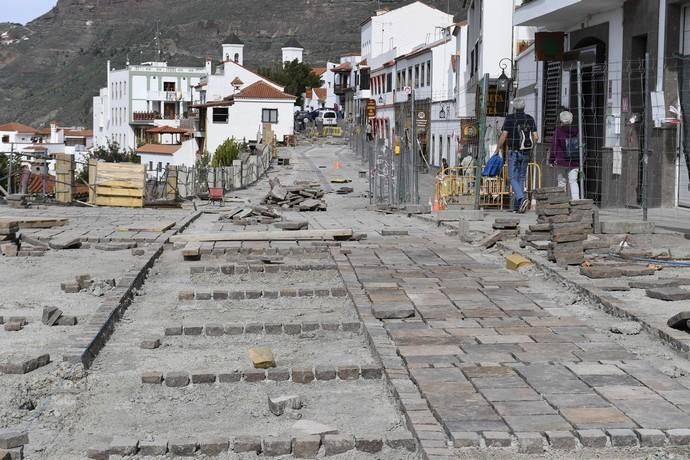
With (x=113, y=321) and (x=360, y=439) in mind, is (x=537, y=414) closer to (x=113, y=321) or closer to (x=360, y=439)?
(x=360, y=439)

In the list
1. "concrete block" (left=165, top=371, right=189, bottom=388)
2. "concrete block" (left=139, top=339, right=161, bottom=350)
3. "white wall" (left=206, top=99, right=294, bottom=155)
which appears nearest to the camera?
"concrete block" (left=165, top=371, right=189, bottom=388)

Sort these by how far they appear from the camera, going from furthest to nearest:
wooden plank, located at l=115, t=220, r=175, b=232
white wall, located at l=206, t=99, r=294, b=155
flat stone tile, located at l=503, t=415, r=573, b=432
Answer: white wall, located at l=206, t=99, r=294, b=155 < wooden plank, located at l=115, t=220, r=175, b=232 < flat stone tile, located at l=503, t=415, r=573, b=432

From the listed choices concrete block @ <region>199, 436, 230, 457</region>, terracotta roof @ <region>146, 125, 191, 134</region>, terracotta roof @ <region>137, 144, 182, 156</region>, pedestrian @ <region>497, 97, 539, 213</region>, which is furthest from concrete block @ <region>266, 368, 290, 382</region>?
terracotta roof @ <region>146, 125, 191, 134</region>

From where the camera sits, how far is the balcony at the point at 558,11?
20812mm

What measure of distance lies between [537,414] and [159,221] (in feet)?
48.2

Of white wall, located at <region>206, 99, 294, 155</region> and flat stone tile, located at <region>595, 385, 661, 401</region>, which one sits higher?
white wall, located at <region>206, 99, 294, 155</region>

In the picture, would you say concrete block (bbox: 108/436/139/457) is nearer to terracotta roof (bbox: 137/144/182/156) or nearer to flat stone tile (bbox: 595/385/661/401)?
flat stone tile (bbox: 595/385/661/401)

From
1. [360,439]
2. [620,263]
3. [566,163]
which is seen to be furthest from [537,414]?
[566,163]

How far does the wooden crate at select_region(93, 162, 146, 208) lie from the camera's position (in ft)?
84.5

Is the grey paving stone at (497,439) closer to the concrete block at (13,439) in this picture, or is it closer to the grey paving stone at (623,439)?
the grey paving stone at (623,439)

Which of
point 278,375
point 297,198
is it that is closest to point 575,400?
point 278,375

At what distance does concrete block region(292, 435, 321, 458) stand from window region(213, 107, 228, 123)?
70461 mm

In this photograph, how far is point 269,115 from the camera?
7438cm

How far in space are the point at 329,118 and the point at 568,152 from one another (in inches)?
2954
